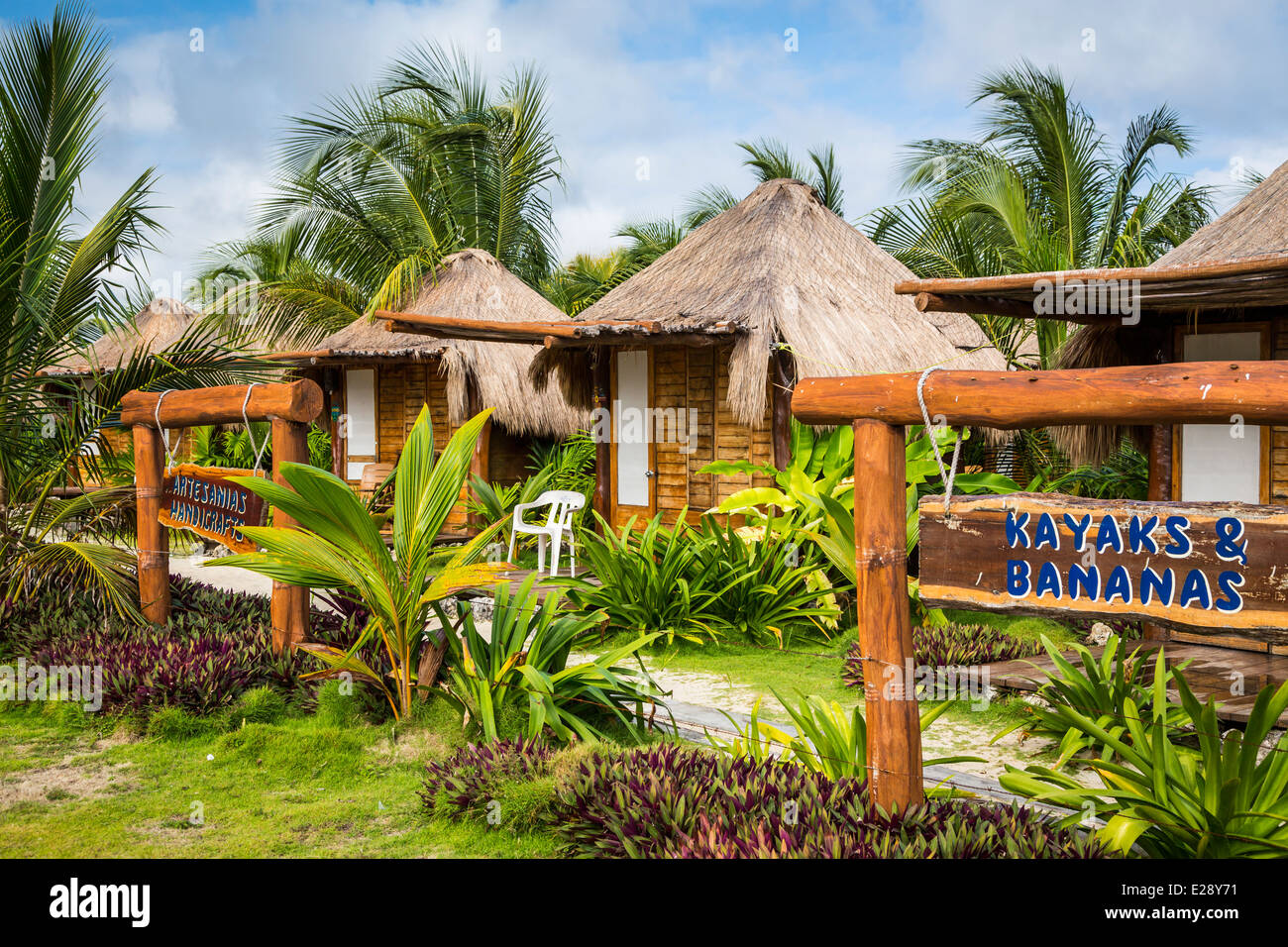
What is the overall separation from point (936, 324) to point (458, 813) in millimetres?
10371

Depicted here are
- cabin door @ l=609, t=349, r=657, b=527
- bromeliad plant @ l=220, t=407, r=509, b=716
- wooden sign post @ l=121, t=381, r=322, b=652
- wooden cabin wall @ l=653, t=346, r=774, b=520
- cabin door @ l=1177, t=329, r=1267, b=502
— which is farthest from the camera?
cabin door @ l=609, t=349, r=657, b=527

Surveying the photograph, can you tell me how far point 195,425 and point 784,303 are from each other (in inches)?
228

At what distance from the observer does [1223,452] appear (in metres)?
7.79

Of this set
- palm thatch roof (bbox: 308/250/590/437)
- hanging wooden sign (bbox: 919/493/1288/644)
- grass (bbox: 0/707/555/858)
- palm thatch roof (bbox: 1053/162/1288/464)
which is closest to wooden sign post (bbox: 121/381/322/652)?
grass (bbox: 0/707/555/858)

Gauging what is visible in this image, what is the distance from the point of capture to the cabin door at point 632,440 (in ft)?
39.1

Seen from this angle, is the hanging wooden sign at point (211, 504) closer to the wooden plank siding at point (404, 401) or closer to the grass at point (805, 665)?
the grass at point (805, 665)

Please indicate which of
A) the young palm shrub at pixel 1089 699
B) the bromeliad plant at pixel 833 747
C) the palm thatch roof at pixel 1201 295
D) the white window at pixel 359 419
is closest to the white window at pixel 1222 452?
the palm thatch roof at pixel 1201 295

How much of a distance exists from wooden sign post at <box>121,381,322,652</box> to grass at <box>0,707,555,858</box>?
2.84ft

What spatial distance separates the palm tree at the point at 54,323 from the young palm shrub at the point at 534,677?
277 centimetres

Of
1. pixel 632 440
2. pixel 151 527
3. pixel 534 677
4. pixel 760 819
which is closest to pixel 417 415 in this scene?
pixel 632 440

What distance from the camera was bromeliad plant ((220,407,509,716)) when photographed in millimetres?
4922

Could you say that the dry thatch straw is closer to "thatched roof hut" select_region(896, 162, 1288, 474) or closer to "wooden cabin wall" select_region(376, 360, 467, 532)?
"thatched roof hut" select_region(896, 162, 1288, 474)

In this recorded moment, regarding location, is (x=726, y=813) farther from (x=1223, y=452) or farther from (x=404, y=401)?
(x=404, y=401)
